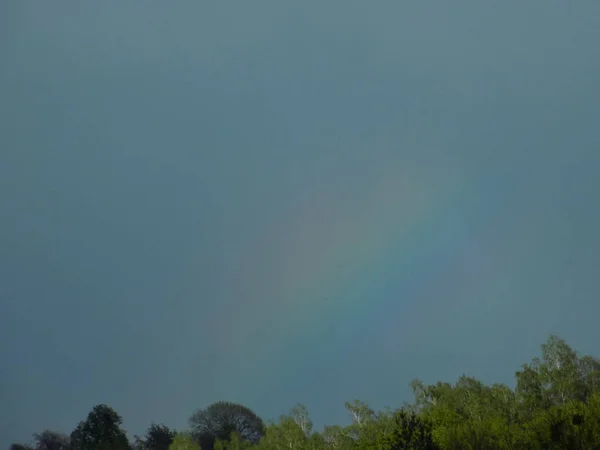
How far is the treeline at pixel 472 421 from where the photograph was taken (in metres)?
35.7

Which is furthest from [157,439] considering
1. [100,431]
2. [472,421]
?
[472,421]

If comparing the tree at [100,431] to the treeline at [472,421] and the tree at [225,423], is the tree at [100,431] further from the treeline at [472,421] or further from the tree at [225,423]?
the tree at [225,423]

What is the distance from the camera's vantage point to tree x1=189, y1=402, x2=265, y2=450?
14325 cm

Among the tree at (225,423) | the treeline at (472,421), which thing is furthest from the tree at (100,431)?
the tree at (225,423)

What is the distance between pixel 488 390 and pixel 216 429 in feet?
298

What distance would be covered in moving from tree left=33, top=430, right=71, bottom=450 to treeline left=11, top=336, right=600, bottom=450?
47.6 m

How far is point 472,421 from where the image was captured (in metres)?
46.7

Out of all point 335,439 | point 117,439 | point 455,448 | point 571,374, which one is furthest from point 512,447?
point 117,439

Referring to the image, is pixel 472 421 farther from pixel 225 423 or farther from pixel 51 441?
pixel 51 441

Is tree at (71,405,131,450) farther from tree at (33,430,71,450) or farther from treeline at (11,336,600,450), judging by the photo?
tree at (33,430,71,450)

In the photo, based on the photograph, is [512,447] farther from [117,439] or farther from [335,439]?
[117,439]

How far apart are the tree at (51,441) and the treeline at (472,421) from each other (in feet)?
156

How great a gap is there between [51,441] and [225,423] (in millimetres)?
57167

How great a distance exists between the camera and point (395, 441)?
34.7 m
